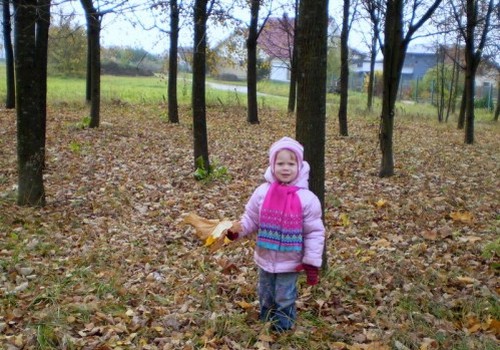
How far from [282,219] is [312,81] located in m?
1.56

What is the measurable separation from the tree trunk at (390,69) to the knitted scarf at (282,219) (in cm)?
685

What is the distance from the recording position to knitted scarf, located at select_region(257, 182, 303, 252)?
148 inches

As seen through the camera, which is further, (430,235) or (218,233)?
(430,235)

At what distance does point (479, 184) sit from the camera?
9836 millimetres

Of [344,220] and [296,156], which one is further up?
[296,156]

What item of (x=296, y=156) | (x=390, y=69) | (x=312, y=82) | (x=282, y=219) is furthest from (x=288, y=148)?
(x=390, y=69)

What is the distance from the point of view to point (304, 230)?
383cm

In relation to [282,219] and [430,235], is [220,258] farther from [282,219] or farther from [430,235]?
[430,235]

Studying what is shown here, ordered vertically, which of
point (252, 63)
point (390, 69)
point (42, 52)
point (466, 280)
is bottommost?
point (466, 280)

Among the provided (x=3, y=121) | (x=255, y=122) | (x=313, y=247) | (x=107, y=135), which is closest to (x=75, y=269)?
(x=313, y=247)

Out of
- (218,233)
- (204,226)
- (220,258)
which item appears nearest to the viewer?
(218,233)

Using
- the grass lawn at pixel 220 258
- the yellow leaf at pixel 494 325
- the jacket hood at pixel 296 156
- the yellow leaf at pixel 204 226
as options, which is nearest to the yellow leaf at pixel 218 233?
the yellow leaf at pixel 204 226

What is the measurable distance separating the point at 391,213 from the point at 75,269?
4.87 meters

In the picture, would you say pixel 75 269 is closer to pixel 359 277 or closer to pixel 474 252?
pixel 359 277
